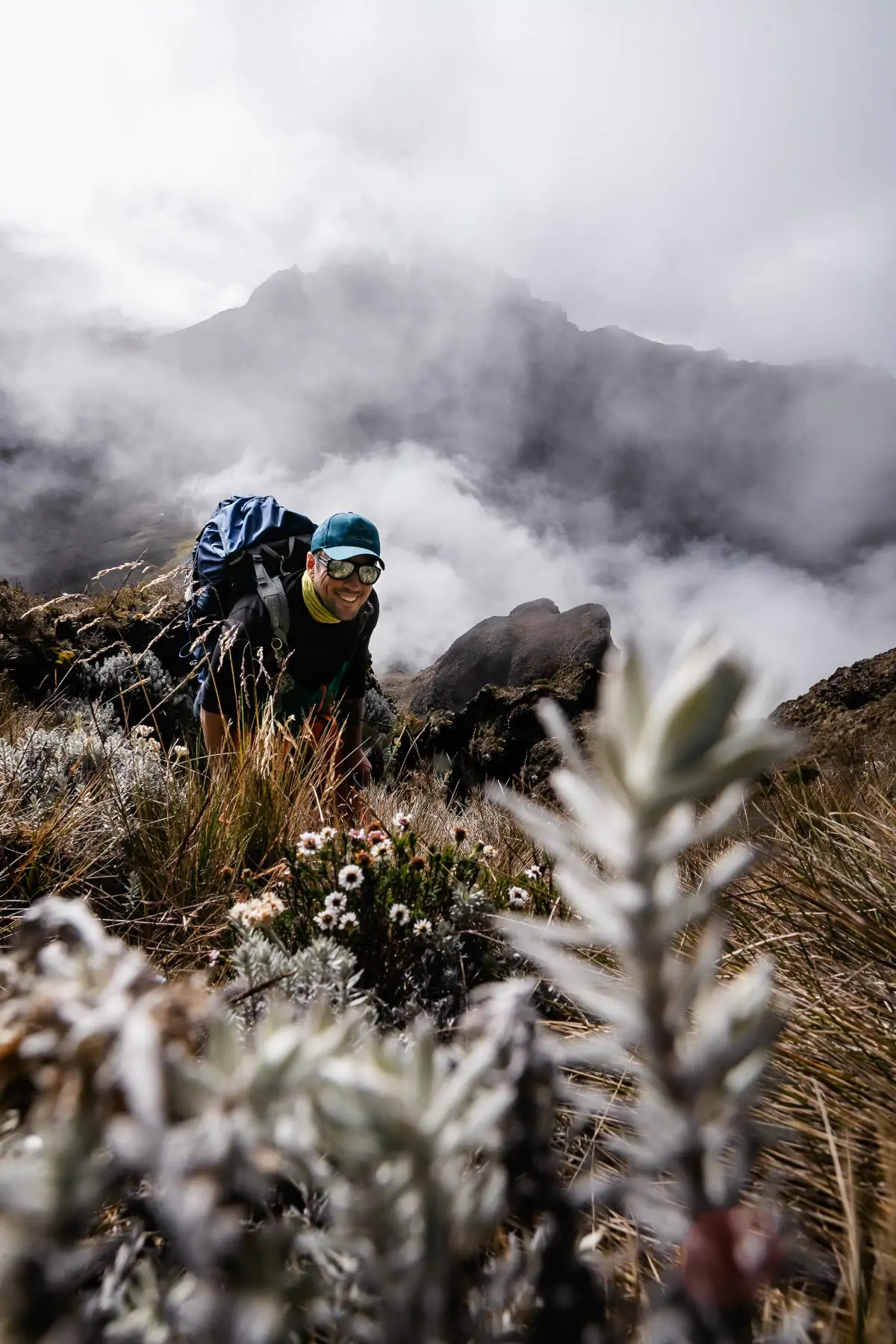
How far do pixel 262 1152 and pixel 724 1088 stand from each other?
27 cm

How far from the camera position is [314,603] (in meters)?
4.94

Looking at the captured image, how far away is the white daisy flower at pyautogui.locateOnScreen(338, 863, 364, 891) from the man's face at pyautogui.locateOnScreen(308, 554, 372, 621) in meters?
3.13

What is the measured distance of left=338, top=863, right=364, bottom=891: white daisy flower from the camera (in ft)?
6.40

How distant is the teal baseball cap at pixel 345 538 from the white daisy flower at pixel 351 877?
315cm

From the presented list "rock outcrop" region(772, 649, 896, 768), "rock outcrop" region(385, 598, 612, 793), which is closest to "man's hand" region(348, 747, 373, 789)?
"rock outcrop" region(385, 598, 612, 793)

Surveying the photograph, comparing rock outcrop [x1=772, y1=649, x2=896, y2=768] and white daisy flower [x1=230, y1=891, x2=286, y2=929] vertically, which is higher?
rock outcrop [x1=772, y1=649, x2=896, y2=768]

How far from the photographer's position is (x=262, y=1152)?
0.38 m

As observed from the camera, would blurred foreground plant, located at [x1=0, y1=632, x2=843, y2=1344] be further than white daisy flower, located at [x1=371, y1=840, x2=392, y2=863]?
No

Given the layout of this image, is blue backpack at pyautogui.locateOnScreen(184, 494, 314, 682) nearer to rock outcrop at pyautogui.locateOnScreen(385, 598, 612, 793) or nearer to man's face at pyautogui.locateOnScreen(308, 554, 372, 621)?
A: man's face at pyautogui.locateOnScreen(308, 554, 372, 621)

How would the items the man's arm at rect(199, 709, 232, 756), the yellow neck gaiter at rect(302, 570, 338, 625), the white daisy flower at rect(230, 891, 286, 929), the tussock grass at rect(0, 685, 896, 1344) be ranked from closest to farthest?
the tussock grass at rect(0, 685, 896, 1344) → the white daisy flower at rect(230, 891, 286, 929) → the man's arm at rect(199, 709, 232, 756) → the yellow neck gaiter at rect(302, 570, 338, 625)

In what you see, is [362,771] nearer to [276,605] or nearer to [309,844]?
[276,605]

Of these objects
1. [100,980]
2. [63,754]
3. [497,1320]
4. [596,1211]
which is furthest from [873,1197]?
[63,754]

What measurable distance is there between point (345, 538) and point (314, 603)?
1.71 feet

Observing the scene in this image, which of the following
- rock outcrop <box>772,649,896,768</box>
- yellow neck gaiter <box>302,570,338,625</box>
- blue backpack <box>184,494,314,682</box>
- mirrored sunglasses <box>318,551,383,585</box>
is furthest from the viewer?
rock outcrop <box>772,649,896,768</box>
